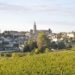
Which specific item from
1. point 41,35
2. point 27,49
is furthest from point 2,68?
point 41,35

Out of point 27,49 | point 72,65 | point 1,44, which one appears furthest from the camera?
point 1,44

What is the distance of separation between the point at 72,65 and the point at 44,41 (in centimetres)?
4596

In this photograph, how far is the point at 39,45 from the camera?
55.7 m

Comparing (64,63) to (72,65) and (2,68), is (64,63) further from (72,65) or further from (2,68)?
(2,68)

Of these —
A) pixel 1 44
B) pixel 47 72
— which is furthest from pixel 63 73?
pixel 1 44

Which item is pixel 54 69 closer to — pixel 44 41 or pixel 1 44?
pixel 44 41

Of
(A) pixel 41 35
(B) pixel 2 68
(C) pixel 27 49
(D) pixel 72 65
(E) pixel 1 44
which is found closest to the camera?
(B) pixel 2 68

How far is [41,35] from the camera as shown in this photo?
59.9m

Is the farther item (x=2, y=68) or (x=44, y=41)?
(x=44, y=41)

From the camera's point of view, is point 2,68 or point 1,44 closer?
point 2,68

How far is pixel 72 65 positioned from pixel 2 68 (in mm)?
3255

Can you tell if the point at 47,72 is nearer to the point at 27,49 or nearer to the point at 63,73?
the point at 63,73

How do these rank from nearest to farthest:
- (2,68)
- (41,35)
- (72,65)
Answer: (2,68), (72,65), (41,35)

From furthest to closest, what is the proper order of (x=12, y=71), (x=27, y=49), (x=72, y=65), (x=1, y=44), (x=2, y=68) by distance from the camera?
(x=1, y=44) < (x=27, y=49) < (x=72, y=65) < (x=2, y=68) < (x=12, y=71)
